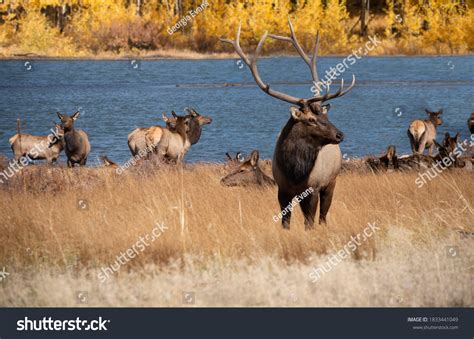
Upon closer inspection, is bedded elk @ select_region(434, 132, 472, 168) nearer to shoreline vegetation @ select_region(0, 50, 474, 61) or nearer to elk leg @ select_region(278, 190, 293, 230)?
elk leg @ select_region(278, 190, 293, 230)

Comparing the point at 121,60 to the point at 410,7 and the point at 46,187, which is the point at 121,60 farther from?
the point at 46,187

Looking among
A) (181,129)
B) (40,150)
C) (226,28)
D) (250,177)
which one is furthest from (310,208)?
(226,28)

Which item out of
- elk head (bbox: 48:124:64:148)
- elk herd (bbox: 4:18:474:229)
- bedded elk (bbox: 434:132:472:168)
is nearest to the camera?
elk herd (bbox: 4:18:474:229)

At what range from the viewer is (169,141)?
1471 centimetres

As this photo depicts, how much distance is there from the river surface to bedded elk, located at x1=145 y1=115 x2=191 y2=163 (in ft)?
12.2

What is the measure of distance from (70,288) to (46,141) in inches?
370

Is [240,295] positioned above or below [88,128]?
above

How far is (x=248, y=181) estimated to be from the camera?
12.0 m

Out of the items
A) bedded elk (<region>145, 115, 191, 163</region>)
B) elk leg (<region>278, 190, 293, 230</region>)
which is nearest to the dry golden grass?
elk leg (<region>278, 190, 293, 230</region>)

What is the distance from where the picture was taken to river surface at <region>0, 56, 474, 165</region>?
87.0 feet

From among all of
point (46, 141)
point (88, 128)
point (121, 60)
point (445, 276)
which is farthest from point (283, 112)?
point (121, 60)

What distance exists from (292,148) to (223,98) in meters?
30.7
